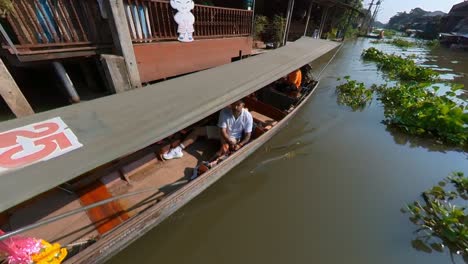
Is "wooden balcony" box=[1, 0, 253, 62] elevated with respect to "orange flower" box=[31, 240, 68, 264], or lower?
elevated

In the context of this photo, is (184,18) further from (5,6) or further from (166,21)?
(5,6)

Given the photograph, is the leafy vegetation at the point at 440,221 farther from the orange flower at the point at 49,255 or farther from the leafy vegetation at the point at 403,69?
the leafy vegetation at the point at 403,69

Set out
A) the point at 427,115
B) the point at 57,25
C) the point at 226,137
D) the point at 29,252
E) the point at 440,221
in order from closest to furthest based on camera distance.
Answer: the point at 29,252
the point at 440,221
the point at 57,25
the point at 226,137
the point at 427,115

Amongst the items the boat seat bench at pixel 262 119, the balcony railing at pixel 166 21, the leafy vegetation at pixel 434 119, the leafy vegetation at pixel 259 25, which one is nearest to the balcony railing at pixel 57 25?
the balcony railing at pixel 166 21

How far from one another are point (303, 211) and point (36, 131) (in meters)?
4.09

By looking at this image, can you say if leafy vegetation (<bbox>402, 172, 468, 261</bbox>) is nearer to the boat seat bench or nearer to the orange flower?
the boat seat bench

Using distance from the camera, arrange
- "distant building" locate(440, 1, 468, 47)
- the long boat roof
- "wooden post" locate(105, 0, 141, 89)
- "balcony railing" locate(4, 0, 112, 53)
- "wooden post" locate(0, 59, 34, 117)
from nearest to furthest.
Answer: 1. the long boat roof
2. "wooden post" locate(0, 59, 34, 117)
3. "balcony railing" locate(4, 0, 112, 53)
4. "wooden post" locate(105, 0, 141, 89)
5. "distant building" locate(440, 1, 468, 47)

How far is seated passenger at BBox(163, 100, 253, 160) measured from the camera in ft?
14.4

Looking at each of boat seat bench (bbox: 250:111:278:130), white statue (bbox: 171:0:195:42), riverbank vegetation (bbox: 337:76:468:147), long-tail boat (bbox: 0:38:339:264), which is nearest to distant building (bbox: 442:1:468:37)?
riverbank vegetation (bbox: 337:76:468:147)

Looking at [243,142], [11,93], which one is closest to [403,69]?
[243,142]

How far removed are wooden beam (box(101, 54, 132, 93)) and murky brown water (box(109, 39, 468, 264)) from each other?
3.29 meters

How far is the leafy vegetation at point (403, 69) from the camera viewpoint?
37.7 ft

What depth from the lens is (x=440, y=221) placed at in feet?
12.2

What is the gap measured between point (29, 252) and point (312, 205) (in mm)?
4096
